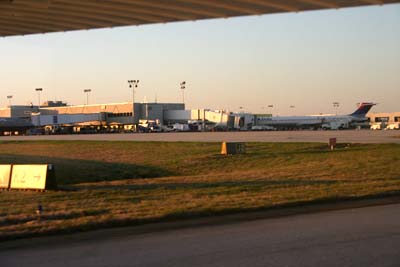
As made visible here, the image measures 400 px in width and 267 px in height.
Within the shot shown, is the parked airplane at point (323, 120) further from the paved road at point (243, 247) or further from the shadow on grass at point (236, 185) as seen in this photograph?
the paved road at point (243, 247)

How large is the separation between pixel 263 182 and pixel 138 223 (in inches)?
323

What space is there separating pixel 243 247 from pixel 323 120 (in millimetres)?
124280

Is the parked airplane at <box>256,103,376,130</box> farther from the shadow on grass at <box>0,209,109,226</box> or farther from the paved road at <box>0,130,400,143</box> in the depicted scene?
the shadow on grass at <box>0,209,109,226</box>

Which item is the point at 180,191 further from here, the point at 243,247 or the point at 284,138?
the point at 284,138

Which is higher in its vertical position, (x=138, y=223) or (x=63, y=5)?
(x=63, y=5)

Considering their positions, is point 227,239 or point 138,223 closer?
point 227,239

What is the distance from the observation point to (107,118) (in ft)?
468

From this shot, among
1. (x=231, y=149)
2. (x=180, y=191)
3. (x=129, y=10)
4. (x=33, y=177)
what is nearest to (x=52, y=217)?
(x=129, y=10)

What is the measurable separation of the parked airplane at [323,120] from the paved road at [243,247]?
366 ft

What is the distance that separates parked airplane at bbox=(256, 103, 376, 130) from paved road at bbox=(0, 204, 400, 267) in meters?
112

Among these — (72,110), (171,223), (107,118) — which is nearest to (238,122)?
(107,118)

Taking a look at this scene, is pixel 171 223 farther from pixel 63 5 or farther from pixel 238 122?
pixel 238 122

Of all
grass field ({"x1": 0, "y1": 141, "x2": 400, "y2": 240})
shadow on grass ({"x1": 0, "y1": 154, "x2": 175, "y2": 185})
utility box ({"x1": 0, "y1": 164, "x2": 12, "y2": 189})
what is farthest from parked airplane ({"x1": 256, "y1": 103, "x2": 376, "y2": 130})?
utility box ({"x1": 0, "y1": 164, "x2": 12, "y2": 189})

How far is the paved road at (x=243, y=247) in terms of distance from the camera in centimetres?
795
